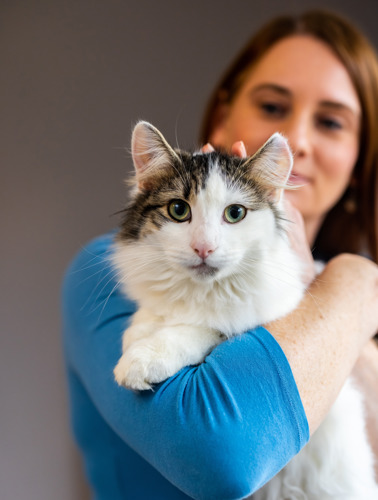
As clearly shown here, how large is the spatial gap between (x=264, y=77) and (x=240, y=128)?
8.5 inches

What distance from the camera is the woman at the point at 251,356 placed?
83 centimetres

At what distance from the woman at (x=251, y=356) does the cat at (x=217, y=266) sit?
0.08 metres

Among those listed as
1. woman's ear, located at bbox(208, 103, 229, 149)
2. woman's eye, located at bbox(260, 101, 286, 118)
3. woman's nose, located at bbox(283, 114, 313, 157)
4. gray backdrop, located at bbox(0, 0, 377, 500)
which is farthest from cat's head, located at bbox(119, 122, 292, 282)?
gray backdrop, located at bbox(0, 0, 377, 500)

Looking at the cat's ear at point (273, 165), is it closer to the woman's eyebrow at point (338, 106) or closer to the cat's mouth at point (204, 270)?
the cat's mouth at point (204, 270)

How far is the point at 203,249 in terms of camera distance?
3.11ft

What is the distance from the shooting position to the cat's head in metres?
0.99

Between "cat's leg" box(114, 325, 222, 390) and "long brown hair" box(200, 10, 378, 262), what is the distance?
1.23 m

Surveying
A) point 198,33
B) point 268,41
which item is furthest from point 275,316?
point 198,33

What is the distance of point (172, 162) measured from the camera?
111 cm

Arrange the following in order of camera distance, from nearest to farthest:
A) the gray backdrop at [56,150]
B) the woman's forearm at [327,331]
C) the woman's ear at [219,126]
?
the woman's forearm at [327,331] → the woman's ear at [219,126] → the gray backdrop at [56,150]

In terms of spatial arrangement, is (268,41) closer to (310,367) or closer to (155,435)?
(310,367)

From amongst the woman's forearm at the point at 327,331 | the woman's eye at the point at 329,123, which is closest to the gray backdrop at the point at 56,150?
the woman's eye at the point at 329,123

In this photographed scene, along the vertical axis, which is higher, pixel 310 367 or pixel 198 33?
pixel 198 33

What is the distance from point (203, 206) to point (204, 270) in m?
0.15
